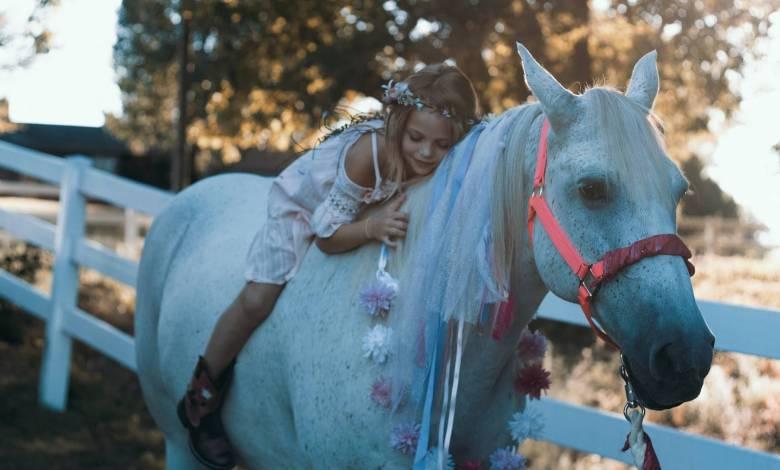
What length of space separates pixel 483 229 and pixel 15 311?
243 inches

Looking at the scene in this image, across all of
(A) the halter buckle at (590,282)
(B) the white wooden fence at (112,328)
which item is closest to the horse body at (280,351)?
(A) the halter buckle at (590,282)

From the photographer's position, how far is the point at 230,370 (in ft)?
10.8

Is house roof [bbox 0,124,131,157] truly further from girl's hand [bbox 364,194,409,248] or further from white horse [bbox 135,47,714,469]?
girl's hand [bbox 364,194,409,248]

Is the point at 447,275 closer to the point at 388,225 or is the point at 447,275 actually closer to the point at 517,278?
the point at 517,278

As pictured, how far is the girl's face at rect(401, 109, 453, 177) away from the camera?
2.90 metres

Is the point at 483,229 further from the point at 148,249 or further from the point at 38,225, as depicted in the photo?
the point at 38,225

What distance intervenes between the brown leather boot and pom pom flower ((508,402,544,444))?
3.65 feet

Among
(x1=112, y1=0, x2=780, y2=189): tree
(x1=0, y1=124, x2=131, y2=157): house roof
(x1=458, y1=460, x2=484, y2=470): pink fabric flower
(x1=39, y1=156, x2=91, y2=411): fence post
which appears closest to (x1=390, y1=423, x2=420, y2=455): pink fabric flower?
(x1=458, y1=460, x2=484, y2=470): pink fabric flower

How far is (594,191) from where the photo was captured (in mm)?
2242

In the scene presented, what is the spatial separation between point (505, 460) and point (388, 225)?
30.4 inches

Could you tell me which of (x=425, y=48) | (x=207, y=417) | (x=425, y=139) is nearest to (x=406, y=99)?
(x=425, y=139)

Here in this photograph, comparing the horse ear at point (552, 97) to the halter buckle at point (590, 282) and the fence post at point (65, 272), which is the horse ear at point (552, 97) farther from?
the fence post at point (65, 272)

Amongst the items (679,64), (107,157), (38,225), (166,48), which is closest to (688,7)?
(679,64)

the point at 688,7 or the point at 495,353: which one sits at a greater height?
the point at 688,7
